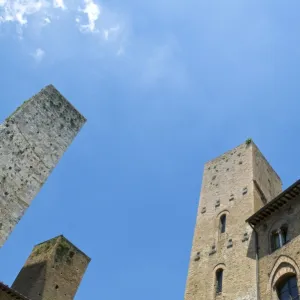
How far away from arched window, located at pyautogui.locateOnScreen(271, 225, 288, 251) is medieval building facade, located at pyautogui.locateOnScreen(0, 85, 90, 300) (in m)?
9.54

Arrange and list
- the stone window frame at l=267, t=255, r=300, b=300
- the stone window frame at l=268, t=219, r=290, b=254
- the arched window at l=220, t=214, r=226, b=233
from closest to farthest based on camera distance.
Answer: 1. the stone window frame at l=267, t=255, r=300, b=300
2. the stone window frame at l=268, t=219, r=290, b=254
3. the arched window at l=220, t=214, r=226, b=233

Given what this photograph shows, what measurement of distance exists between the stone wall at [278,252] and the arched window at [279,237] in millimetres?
180

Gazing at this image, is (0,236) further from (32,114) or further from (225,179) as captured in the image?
(225,179)

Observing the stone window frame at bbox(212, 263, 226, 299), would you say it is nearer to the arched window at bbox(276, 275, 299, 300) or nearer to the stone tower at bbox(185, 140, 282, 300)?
the stone tower at bbox(185, 140, 282, 300)

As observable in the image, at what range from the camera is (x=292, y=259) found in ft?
52.7

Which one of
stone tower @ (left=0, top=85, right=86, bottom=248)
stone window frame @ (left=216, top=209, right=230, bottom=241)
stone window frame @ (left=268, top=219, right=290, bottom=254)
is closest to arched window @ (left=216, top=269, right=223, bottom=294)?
stone window frame @ (left=216, top=209, right=230, bottom=241)

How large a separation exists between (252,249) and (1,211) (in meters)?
10.7

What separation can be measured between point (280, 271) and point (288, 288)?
72cm

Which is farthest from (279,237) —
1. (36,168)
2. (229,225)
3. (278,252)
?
(36,168)

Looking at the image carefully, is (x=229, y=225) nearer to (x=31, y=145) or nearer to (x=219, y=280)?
(x=219, y=280)

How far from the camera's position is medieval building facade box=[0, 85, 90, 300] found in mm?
14781

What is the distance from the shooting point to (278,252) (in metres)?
17.0

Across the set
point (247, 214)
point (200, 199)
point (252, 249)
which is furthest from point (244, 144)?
point (252, 249)

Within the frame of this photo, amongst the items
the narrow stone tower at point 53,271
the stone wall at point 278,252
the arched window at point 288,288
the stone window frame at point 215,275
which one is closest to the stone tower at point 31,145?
the narrow stone tower at point 53,271
